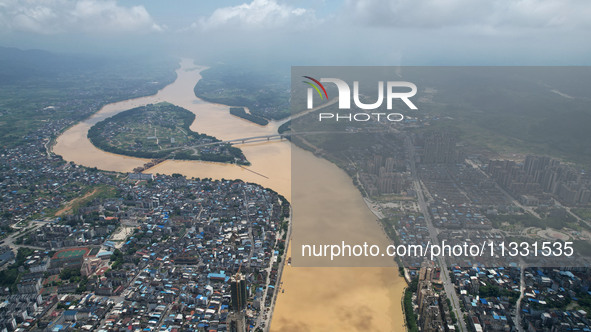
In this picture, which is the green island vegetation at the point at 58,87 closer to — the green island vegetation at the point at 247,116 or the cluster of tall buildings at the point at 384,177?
the green island vegetation at the point at 247,116

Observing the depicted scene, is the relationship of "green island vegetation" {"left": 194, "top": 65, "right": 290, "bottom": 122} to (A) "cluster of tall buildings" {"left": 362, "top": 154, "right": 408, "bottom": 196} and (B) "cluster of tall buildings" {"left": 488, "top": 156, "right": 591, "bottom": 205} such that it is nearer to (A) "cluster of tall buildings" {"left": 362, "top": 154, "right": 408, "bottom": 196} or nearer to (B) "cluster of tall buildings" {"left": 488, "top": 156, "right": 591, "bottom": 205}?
(A) "cluster of tall buildings" {"left": 362, "top": 154, "right": 408, "bottom": 196}

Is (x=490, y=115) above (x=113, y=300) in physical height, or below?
above

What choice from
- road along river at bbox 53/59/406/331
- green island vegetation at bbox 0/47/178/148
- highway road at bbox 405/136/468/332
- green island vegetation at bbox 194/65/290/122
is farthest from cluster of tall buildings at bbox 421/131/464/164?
green island vegetation at bbox 0/47/178/148

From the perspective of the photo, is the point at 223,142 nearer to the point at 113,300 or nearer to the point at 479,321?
the point at 113,300

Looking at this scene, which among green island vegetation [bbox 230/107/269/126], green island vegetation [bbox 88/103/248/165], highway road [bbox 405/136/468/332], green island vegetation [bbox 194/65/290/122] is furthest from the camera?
green island vegetation [bbox 194/65/290/122]

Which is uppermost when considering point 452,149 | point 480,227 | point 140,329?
point 452,149

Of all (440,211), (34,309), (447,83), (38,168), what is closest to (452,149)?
(440,211)

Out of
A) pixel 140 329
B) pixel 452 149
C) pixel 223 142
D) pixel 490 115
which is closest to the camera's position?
pixel 140 329
